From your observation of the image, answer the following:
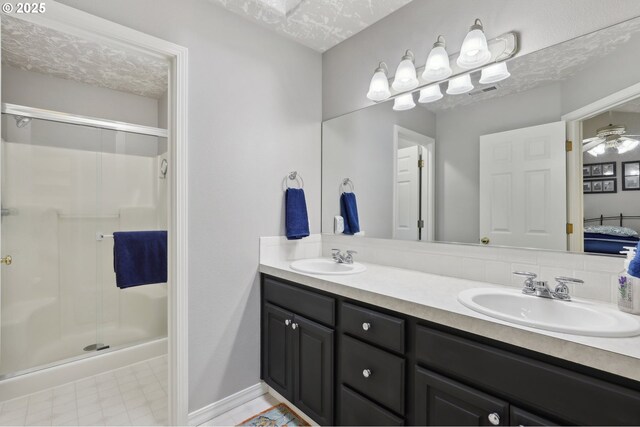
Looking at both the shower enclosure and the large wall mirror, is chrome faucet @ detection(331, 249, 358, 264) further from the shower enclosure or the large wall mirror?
the shower enclosure

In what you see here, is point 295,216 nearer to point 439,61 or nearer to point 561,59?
point 439,61

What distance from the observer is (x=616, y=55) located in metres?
1.17

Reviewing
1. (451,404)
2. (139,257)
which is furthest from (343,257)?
(139,257)

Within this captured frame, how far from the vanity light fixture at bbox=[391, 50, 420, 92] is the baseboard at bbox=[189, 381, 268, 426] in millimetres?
2090

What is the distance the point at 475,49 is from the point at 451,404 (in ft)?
4.96

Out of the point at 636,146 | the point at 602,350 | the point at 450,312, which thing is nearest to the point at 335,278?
the point at 450,312

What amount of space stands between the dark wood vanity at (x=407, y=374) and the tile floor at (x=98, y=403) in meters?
0.76

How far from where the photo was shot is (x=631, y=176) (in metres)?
1.17

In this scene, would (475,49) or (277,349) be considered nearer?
(475,49)

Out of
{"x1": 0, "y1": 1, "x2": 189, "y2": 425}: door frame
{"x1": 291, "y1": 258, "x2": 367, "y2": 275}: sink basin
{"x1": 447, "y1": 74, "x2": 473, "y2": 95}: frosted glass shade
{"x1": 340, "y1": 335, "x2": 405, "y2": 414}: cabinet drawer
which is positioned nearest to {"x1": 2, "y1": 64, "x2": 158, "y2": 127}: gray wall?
{"x1": 0, "y1": 1, "x2": 189, "y2": 425}: door frame

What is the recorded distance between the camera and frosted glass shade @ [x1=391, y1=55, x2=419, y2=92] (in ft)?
5.67

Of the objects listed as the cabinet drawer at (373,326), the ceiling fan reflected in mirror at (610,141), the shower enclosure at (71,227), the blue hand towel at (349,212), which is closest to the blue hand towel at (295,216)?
the blue hand towel at (349,212)

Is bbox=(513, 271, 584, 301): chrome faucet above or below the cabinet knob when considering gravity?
above

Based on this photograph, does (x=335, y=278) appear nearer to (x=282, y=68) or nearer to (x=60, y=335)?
(x=282, y=68)
